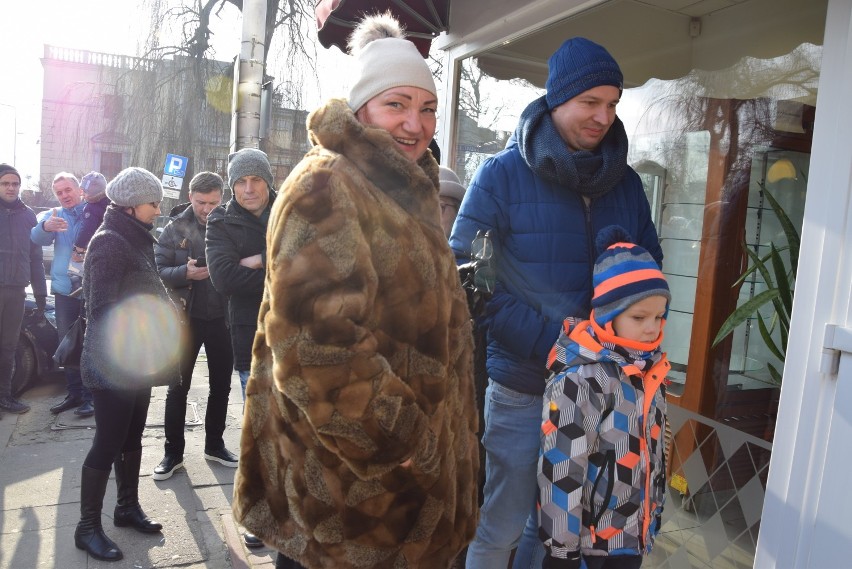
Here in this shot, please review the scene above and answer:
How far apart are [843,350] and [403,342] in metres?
1.37

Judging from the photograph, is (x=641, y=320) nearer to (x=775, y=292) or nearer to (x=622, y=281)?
(x=622, y=281)

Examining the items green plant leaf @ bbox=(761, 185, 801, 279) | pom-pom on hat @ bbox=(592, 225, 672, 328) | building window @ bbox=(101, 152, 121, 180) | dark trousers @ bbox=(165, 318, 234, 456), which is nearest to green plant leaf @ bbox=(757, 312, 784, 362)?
green plant leaf @ bbox=(761, 185, 801, 279)

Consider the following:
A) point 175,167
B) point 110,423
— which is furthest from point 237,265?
point 175,167

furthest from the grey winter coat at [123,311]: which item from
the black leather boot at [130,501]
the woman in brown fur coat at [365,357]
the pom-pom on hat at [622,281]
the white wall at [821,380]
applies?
the white wall at [821,380]

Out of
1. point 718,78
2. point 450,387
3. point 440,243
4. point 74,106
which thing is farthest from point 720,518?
point 74,106

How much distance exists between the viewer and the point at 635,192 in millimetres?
2482

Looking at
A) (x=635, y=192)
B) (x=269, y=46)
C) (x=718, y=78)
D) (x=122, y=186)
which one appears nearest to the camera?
(x=635, y=192)

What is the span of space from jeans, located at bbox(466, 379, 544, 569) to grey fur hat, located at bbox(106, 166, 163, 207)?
213 centimetres

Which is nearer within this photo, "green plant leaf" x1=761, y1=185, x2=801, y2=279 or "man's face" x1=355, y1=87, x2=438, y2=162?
"man's face" x1=355, y1=87, x2=438, y2=162

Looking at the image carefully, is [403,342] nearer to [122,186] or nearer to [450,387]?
[450,387]

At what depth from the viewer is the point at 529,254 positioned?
2279 millimetres

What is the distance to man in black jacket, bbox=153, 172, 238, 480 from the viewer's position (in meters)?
4.36

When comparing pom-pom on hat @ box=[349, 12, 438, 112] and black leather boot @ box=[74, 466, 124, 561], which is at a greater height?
pom-pom on hat @ box=[349, 12, 438, 112]

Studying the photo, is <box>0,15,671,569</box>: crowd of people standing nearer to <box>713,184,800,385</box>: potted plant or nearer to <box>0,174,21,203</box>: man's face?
<box>713,184,800,385</box>: potted plant
